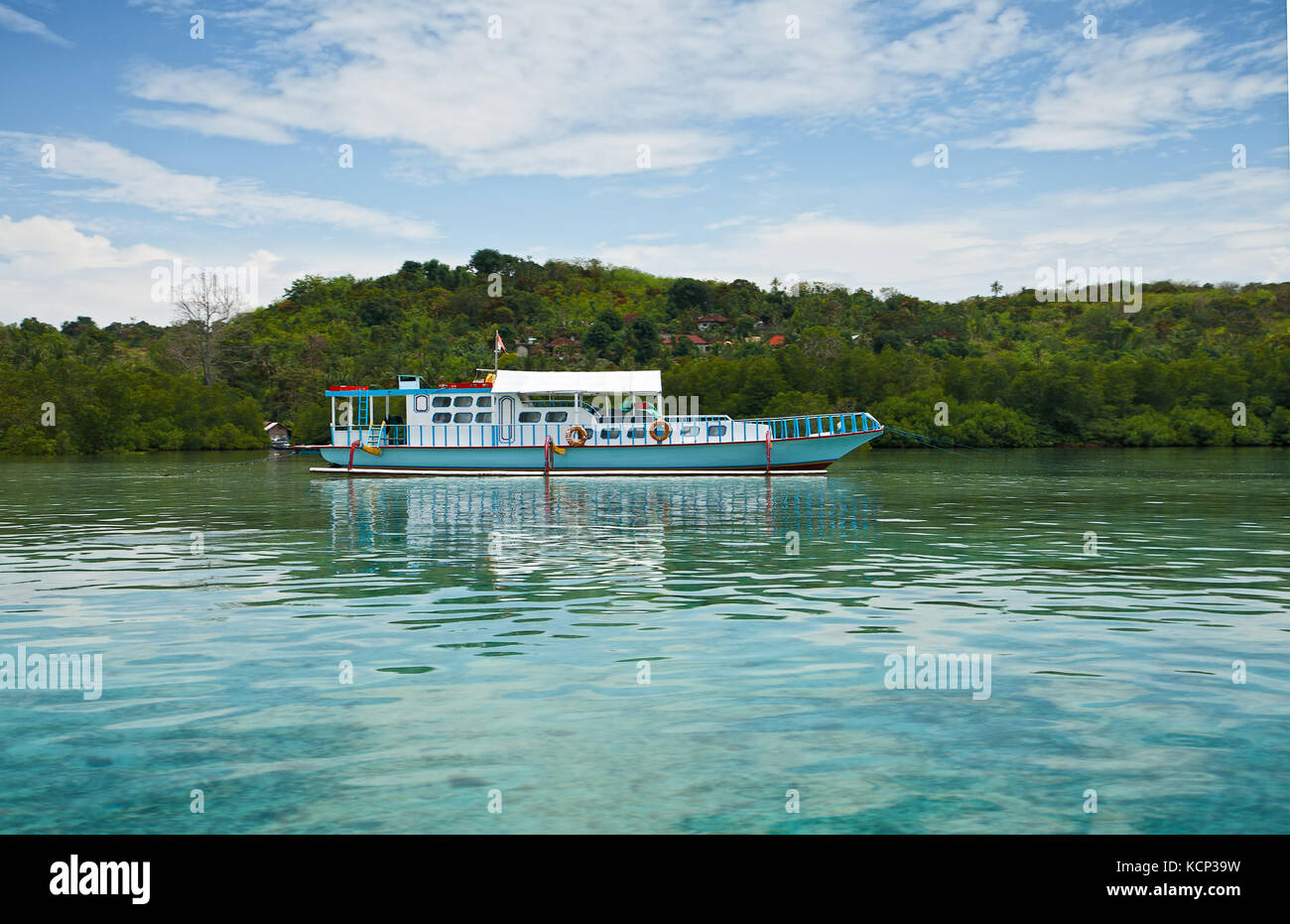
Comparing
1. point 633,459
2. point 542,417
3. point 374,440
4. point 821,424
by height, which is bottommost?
point 633,459

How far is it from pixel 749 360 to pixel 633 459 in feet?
148

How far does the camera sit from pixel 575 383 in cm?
3978

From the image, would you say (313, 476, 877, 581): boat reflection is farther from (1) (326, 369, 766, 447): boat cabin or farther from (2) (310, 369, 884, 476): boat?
(1) (326, 369, 766, 447): boat cabin

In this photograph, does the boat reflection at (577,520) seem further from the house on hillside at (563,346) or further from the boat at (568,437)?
the house on hillside at (563,346)

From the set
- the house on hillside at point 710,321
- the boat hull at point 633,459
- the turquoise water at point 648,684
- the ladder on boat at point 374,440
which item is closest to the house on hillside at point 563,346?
the house on hillside at point 710,321

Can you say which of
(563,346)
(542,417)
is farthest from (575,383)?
(563,346)

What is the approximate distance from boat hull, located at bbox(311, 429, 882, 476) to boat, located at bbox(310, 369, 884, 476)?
0.04 meters

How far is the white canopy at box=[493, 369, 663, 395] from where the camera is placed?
1539 inches

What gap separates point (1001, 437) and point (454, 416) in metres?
47.0

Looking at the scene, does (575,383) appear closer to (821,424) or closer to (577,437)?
(577,437)

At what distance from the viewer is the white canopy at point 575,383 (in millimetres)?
39094

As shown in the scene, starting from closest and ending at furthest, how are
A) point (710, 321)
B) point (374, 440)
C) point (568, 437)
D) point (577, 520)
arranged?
point (577, 520) → point (568, 437) → point (374, 440) → point (710, 321)

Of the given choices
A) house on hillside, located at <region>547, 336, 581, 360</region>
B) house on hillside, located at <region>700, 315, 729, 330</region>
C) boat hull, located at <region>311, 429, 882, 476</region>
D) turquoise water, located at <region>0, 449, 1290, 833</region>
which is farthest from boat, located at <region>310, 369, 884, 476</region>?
house on hillside, located at <region>700, 315, 729, 330</region>

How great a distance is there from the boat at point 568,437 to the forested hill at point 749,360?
339 inches
